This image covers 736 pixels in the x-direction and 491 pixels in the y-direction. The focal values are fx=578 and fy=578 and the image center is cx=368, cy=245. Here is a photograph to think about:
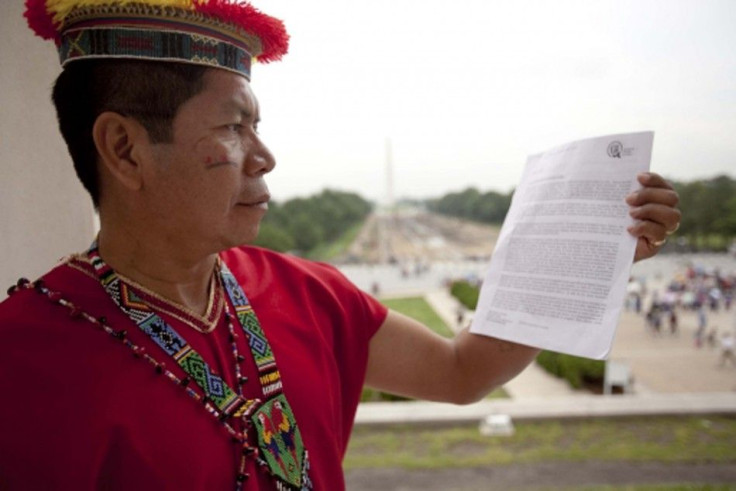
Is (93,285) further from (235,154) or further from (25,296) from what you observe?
(235,154)

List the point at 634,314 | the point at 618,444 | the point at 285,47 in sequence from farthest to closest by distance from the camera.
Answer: the point at 634,314, the point at 618,444, the point at 285,47

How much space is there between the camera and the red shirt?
0.65 metres

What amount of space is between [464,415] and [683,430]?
2.02 m

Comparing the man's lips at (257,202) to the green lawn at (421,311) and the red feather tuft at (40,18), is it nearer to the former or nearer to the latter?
the red feather tuft at (40,18)

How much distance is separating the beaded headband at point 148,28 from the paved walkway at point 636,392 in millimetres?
5324

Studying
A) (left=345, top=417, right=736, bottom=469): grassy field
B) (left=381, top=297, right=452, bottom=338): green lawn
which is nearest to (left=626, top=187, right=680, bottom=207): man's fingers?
(left=345, top=417, right=736, bottom=469): grassy field

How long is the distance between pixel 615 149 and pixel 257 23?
0.59 meters

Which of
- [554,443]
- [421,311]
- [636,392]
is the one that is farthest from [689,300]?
[554,443]

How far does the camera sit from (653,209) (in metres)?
0.87

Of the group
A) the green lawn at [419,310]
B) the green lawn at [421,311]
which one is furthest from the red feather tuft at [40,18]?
the green lawn at [419,310]

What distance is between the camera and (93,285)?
79cm

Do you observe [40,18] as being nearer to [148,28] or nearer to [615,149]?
[148,28]

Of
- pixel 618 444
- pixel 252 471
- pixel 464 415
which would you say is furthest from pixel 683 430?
pixel 252 471

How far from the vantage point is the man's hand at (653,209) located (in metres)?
0.88
